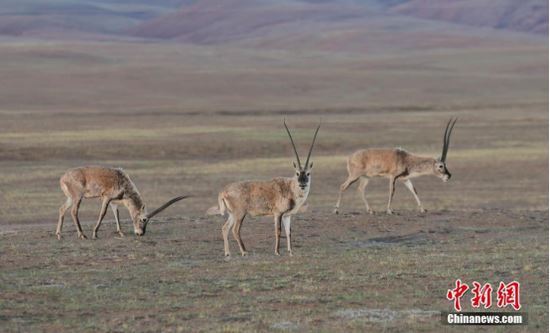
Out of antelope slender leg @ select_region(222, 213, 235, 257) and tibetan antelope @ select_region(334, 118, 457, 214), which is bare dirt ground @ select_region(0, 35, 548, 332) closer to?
antelope slender leg @ select_region(222, 213, 235, 257)

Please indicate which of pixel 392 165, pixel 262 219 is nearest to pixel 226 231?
pixel 262 219

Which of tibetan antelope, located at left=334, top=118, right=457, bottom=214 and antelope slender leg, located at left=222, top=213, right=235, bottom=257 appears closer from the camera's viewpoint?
antelope slender leg, located at left=222, top=213, right=235, bottom=257

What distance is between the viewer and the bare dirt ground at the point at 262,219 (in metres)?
11.7

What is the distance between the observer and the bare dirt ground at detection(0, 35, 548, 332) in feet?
38.3

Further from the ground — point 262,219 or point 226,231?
point 226,231

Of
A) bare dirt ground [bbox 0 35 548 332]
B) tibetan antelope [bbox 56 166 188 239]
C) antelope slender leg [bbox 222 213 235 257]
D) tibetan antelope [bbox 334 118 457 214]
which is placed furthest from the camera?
tibetan antelope [bbox 334 118 457 214]

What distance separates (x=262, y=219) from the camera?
65.8 ft

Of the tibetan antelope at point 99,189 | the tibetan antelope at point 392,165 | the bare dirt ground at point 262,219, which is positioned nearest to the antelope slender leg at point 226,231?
the bare dirt ground at point 262,219

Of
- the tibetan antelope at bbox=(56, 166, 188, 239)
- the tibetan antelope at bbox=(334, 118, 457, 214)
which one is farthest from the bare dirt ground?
the tibetan antelope at bbox=(334, 118, 457, 214)

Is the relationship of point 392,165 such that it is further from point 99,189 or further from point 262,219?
point 99,189

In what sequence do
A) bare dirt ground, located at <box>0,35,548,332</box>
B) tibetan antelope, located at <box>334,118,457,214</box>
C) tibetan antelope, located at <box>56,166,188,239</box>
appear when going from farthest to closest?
tibetan antelope, located at <box>334,118,457,214</box>, tibetan antelope, located at <box>56,166,188,239</box>, bare dirt ground, located at <box>0,35,548,332</box>

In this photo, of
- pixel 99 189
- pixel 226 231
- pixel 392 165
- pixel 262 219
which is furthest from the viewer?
pixel 392 165

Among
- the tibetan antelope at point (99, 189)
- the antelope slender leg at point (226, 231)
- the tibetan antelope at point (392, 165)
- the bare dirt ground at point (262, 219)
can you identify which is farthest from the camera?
the tibetan antelope at point (392, 165)

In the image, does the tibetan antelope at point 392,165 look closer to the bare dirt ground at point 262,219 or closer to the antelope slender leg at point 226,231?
the bare dirt ground at point 262,219
